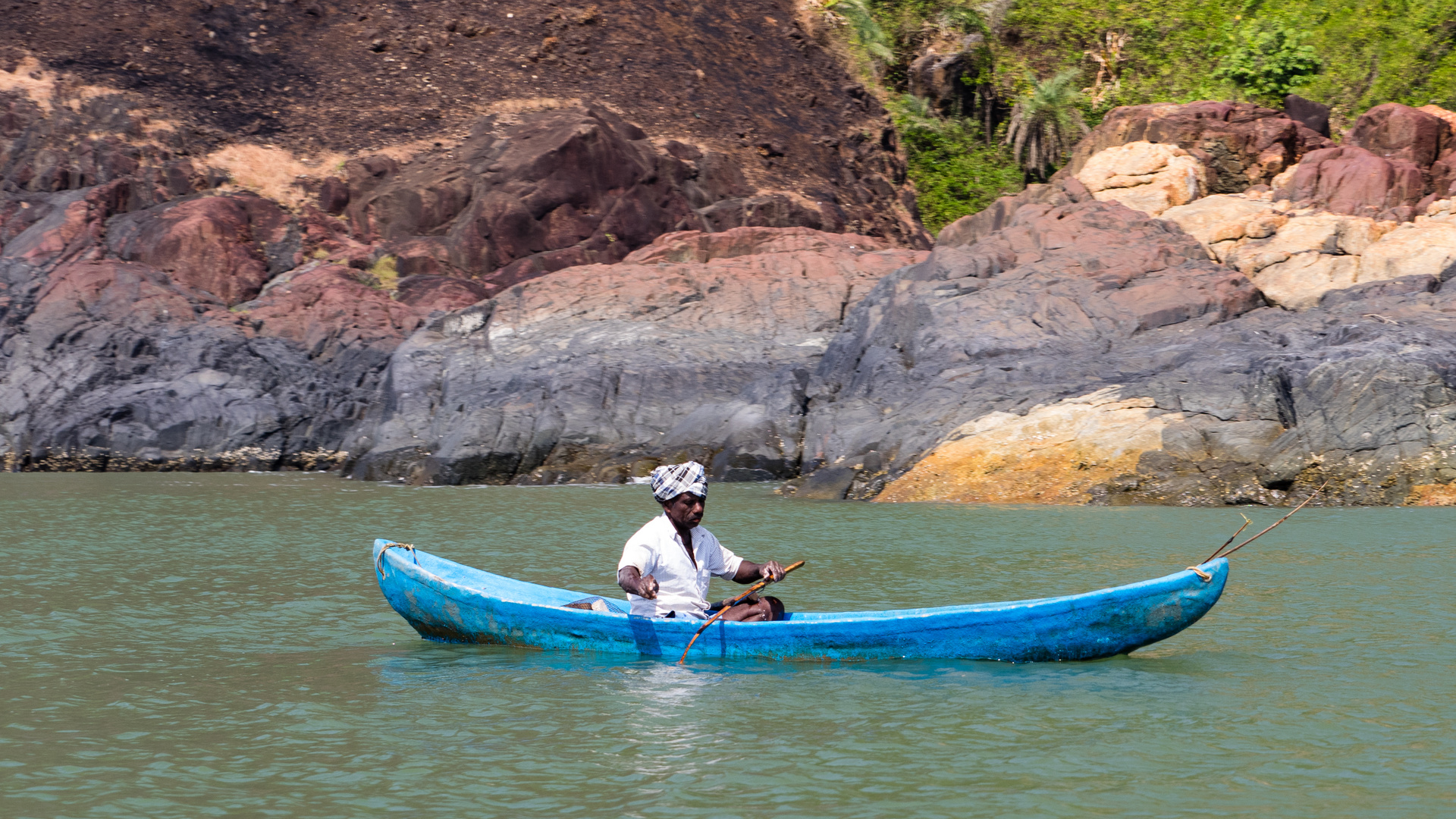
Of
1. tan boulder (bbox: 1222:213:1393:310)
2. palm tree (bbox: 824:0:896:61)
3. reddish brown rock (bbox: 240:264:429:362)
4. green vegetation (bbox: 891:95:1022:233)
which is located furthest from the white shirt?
palm tree (bbox: 824:0:896:61)

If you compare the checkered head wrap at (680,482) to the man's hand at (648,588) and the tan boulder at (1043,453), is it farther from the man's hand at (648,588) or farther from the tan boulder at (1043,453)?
the tan boulder at (1043,453)

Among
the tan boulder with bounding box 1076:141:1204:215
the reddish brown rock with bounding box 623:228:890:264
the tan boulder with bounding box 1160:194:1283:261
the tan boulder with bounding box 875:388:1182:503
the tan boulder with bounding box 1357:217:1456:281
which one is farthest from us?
the reddish brown rock with bounding box 623:228:890:264

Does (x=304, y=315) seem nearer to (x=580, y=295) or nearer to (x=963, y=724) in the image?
(x=580, y=295)

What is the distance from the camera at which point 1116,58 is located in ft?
135

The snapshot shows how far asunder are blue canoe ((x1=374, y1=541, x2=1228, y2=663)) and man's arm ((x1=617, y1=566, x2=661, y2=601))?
37 cm

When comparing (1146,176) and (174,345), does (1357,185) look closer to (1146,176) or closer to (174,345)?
(1146,176)

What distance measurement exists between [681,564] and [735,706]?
4.01 ft

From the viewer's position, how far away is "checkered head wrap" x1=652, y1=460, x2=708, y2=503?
7.90m

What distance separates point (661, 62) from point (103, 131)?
49.6 feet

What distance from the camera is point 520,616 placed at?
28.1 feet

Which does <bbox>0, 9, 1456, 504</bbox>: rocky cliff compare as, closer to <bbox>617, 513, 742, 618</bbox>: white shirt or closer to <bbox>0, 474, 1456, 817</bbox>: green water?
<bbox>0, 474, 1456, 817</bbox>: green water

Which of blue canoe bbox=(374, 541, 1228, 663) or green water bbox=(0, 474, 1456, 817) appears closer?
green water bbox=(0, 474, 1456, 817)

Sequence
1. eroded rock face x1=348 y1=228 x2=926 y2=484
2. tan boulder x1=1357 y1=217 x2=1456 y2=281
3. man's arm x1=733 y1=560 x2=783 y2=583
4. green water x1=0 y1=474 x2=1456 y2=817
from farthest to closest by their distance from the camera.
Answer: eroded rock face x1=348 y1=228 x2=926 y2=484, tan boulder x1=1357 y1=217 x2=1456 y2=281, man's arm x1=733 y1=560 x2=783 y2=583, green water x1=0 y1=474 x2=1456 y2=817

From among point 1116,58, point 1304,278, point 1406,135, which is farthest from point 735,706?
point 1116,58
